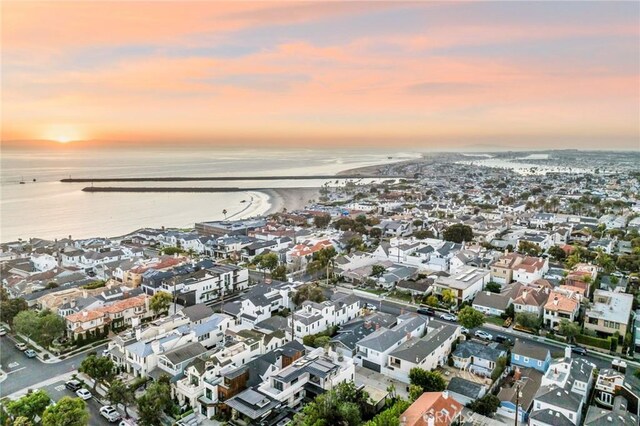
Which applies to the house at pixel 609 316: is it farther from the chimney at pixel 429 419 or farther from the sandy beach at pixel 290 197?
the sandy beach at pixel 290 197

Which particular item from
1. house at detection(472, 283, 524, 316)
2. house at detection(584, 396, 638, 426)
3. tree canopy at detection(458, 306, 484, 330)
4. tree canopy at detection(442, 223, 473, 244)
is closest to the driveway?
tree canopy at detection(458, 306, 484, 330)

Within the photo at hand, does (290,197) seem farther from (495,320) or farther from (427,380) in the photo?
(427,380)

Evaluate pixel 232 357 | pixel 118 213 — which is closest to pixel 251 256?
pixel 232 357

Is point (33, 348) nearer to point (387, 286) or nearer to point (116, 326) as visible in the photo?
point (116, 326)

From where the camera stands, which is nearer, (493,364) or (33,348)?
(493,364)

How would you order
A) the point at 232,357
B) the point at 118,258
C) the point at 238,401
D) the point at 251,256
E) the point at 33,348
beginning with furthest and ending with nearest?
the point at 251,256 → the point at 118,258 → the point at 33,348 → the point at 232,357 → the point at 238,401

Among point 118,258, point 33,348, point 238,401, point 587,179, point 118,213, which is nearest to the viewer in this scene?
point 238,401
